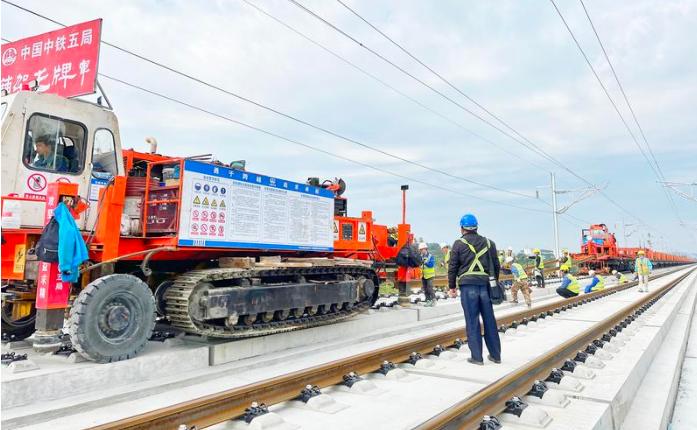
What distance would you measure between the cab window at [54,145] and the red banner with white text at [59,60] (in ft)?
4.63

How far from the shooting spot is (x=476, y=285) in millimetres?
6020

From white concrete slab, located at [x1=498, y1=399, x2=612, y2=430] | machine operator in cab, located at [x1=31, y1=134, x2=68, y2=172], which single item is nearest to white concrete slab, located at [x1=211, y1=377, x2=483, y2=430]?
white concrete slab, located at [x1=498, y1=399, x2=612, y2=430]

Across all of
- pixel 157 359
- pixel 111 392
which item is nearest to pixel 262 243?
pixel 157 359

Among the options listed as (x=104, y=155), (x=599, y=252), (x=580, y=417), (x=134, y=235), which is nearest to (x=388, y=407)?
(x=580, y=417)

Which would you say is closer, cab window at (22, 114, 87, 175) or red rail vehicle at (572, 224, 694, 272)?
cab window at (22, 114, 87, 175)

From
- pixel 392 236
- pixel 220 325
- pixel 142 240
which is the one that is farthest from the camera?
pixel 392 236

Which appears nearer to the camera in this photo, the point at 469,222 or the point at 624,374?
the point at 624,374

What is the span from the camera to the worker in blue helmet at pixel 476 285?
5941mm

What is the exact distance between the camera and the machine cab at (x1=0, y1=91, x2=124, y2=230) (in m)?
5.22

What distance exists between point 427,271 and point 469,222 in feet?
18.8

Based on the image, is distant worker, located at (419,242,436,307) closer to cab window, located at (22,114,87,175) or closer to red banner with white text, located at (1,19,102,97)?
cab window, located at (22,114,87,175)

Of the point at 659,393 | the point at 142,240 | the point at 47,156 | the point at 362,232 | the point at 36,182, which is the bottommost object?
the point at 659,393

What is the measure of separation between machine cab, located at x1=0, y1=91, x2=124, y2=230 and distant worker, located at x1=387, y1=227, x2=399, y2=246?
252 inches

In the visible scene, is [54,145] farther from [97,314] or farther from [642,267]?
[642,267]
